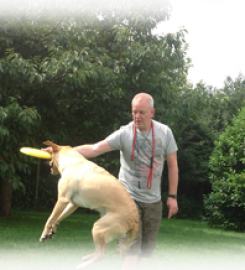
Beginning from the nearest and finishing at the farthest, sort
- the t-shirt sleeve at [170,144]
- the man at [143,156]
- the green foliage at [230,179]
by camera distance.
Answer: the man at [143,156], the t-shirt sleeve at [170,144], the green foliage at [230,179]

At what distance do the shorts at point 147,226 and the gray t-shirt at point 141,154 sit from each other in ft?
0.37

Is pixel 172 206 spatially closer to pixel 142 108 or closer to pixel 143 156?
pixel 143 156

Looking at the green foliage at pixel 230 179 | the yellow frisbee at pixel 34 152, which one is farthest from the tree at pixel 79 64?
the yellow frisbee at pixel 34 152

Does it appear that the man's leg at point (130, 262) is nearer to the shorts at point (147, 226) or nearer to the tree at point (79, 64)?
the shorts at point (147, 226)

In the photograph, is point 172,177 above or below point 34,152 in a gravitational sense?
below

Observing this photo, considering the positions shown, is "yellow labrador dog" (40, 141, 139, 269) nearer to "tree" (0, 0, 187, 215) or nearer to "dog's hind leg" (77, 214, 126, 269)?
"dog's hind leg" (77, 214, 126, 269)

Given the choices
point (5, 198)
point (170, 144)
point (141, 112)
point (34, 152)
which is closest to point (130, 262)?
point (170, 144)

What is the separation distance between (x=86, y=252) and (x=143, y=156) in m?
5.02

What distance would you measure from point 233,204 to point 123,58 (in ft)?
24.4

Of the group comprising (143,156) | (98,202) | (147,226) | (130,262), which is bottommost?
(130,262)

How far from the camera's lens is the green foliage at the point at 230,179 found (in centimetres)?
1595

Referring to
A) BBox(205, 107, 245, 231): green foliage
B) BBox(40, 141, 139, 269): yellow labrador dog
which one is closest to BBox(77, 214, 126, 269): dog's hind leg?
BBox(40, 141, 139, 269): yellow labrador dog

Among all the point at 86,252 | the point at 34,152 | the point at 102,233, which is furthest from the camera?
the point at 86,252

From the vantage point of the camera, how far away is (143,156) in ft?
14.5
